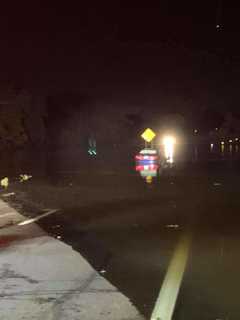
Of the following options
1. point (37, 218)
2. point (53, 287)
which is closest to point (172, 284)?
point (53, 287)

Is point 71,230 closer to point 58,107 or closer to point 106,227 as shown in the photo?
point 106,227

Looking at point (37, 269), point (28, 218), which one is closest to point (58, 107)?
point (28, 218)

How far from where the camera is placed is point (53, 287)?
24.5ft

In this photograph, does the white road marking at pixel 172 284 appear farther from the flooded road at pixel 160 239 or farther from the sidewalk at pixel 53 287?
the sidewalk at pixel 53 287

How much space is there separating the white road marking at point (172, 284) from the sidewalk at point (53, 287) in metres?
0.27

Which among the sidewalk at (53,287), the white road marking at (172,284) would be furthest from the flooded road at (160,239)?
the sidewalk at (53,287)

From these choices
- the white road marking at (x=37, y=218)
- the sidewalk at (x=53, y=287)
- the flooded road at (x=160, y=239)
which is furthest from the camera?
the white road marking at (x=37, y=218)

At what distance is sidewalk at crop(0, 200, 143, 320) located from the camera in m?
6.39

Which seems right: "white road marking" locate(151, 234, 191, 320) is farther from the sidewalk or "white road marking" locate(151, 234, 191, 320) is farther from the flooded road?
the sidewalk

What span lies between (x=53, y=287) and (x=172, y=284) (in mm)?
1461

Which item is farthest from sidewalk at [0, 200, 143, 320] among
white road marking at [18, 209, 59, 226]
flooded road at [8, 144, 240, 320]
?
white road marking at [18, 209, 59, 226]

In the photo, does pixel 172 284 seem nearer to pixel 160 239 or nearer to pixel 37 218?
pixel 160 239

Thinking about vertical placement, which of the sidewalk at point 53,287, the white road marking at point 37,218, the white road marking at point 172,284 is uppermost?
the white road marking at point 37,218

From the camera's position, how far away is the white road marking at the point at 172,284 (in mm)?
6442
